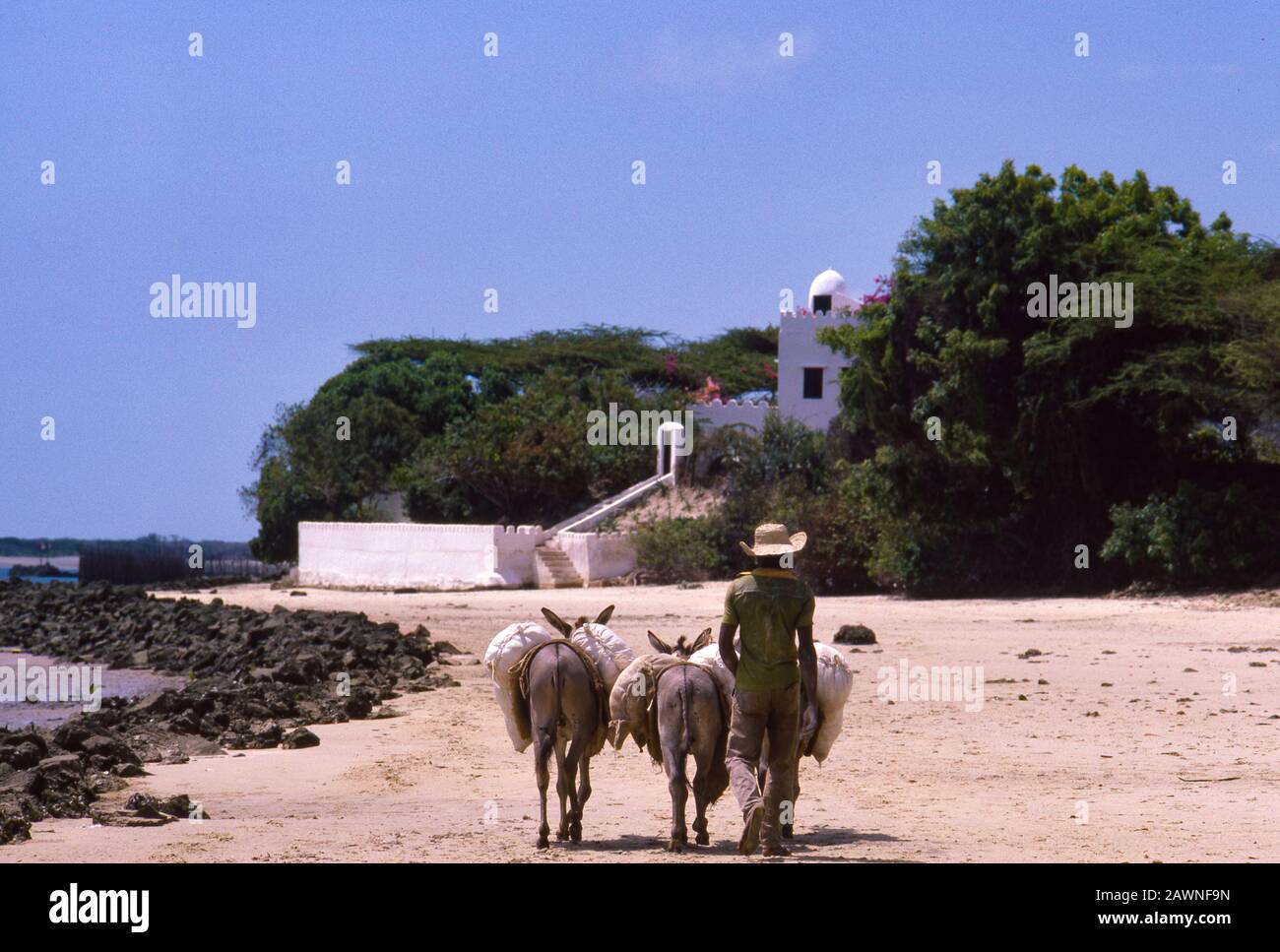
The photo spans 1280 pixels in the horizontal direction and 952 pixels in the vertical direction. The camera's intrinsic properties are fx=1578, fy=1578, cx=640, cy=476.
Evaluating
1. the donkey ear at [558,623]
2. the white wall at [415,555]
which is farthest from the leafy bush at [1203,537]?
the donkey ear at [558,623]

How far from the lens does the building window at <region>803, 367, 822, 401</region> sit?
158ft

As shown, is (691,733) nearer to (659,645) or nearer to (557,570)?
(659,645)

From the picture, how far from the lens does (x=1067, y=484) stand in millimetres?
33312

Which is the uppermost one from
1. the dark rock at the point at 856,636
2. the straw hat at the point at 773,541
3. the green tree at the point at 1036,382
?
the green tree at the point at 1036,382

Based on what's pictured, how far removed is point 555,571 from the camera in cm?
4194

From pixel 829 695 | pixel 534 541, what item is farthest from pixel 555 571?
pixel 829 695

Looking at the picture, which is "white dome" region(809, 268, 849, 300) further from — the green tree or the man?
the man

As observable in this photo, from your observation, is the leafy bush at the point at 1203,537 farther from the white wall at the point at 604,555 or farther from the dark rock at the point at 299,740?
the dark rock at the point at 299,740

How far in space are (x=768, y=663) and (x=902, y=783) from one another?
370 cm

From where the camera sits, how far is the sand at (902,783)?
9.48 meters

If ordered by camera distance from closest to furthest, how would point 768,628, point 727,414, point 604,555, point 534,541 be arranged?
point 768,628, point 604,555, point 534,541, point 727,414

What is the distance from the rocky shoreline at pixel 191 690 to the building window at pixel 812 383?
64.3ft
